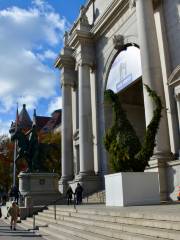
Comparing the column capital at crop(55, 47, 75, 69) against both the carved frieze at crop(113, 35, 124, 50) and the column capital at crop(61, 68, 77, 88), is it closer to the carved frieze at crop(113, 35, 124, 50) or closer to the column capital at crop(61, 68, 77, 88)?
the column capital at crop(61, 68, 77, 88)

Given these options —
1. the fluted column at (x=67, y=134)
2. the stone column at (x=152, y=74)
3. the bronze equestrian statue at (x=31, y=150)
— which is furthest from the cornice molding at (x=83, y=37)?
the stone column at (x=152, y=74)

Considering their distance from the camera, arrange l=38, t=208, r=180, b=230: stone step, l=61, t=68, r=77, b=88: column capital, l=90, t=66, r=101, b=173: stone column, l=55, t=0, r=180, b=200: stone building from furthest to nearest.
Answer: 1. l=61, t=68, r=77, b=88: column capital
2. l=90, t=66, r=101, b=173: stone column
3. l=55, t=0, r=180, b=200: stone building
4. l=38, t=208, r=180, b=230: stone step

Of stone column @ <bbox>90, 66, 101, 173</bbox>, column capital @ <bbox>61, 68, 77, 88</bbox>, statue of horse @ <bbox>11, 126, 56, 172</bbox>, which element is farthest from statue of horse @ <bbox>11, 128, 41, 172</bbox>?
column capital @ <bbox>61, 68, 77, 88</bbox>

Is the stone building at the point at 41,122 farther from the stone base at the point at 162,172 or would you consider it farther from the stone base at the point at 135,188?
the stone base at the point at 135,188

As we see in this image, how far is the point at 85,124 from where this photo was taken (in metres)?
29.6

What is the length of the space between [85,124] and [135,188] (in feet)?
53.2

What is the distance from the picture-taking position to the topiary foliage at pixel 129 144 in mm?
13734

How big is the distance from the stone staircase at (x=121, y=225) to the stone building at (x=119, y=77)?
6510mm

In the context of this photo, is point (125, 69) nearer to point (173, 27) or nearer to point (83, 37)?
point (173, 27)

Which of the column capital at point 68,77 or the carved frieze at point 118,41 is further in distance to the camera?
the column capital at point 68,77

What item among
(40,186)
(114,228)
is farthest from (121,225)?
(40,186)

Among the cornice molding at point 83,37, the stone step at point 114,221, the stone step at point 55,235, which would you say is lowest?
the stone step at point 55,235

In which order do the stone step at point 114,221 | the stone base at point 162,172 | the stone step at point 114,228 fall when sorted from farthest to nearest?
the stone base at point 162,172 < the stone step at point 114,221 < the stone step at point 114,228

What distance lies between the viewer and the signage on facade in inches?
→ 956
